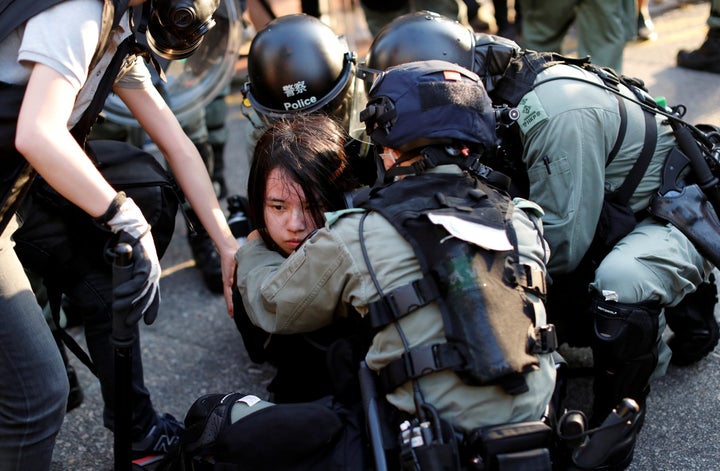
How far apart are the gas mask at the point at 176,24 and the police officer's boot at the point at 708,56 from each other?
4.67m

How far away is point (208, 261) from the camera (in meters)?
3.91

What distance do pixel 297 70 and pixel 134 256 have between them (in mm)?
1261

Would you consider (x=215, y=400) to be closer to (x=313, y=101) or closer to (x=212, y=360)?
(x=212, y=360)

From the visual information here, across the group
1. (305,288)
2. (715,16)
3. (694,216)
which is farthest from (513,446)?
(715,16)

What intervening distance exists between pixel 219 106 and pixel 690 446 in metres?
3.20

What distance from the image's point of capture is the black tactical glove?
206 cm

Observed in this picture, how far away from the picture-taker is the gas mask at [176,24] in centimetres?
227

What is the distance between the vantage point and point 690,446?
102 inches

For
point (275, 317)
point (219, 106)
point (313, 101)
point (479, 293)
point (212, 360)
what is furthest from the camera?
point (219, 106)

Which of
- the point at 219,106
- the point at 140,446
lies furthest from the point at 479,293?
the point at 219,106

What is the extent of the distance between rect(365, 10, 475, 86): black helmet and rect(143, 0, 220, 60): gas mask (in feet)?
2.22

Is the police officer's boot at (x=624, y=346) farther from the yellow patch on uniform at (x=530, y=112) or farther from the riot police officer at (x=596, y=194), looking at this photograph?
the yellow patch on uniform at (x=530, y=112)

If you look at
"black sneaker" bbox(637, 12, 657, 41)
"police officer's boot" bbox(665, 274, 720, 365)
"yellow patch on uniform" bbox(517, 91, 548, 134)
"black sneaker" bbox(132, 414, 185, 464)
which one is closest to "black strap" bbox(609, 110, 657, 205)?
"yellow patch on uniform" bbox(517, 91, 548, 134)

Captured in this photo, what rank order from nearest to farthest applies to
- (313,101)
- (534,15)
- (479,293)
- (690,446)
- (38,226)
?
(479,293)
(38,226)
(690,446)
(313,101)
(534,15)
